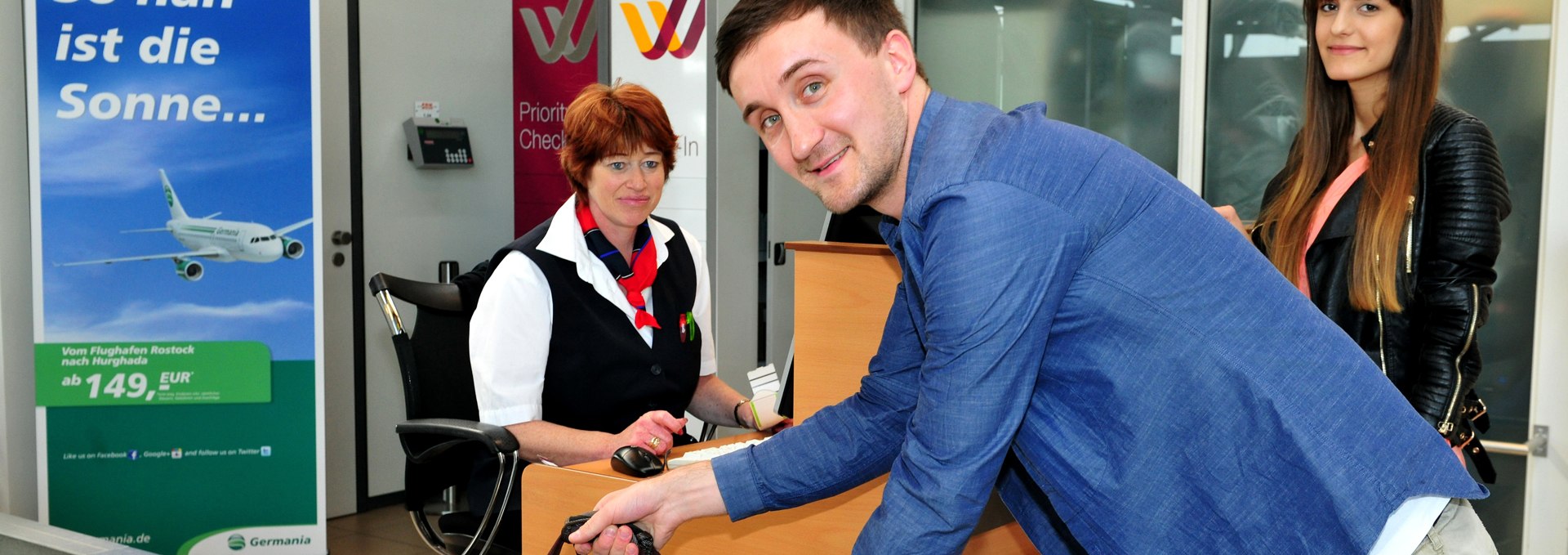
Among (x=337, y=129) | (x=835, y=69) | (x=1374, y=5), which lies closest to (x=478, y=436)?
(x=835, y=69)

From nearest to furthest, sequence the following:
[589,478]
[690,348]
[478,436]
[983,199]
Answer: [983,199] → [589,478] → [478,436] → [690,348]

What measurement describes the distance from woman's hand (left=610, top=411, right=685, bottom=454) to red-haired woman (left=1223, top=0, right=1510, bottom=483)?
1103mm

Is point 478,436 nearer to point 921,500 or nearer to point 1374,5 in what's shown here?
point 921,500

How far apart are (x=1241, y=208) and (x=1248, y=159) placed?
170 mm

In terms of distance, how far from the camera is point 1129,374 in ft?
3.41

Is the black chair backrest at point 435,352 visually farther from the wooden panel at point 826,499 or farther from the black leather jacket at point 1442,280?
the black leather jacket at point 1442,280

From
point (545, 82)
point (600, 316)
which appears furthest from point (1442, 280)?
point (545, 82)

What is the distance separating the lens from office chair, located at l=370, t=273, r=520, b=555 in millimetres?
2502

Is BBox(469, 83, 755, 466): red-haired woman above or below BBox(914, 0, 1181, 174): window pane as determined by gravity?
below

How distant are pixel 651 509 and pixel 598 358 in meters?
1.05

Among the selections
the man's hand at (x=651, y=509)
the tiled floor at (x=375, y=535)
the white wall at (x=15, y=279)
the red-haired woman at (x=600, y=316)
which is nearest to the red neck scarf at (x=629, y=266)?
the red-haired woman at (x=600, y=316)

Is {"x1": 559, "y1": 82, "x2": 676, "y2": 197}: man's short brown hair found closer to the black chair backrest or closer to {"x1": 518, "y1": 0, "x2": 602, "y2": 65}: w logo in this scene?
the black chair backrest

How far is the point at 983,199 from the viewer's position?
100 centimetres

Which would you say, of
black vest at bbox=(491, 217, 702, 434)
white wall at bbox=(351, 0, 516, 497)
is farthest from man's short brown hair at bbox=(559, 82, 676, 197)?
white wall at bbox=(351, 0, 516, 497)
